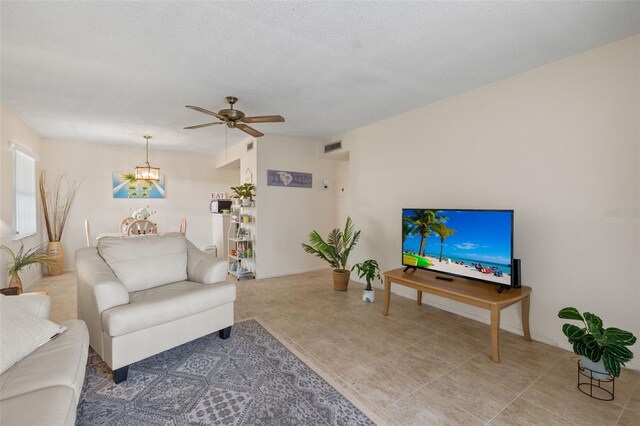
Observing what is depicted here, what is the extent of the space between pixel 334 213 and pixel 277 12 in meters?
4.14

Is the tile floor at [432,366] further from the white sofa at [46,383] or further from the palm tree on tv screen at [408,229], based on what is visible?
the white sofa at [46,383]

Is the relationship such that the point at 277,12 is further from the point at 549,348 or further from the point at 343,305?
the point at 549,348

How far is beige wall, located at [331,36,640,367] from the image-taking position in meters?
2.14

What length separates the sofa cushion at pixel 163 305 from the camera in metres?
1.95

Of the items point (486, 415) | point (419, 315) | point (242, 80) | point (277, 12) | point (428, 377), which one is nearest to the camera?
point (486, 415)

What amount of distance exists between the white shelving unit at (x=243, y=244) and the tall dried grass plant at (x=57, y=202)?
10.1 feet

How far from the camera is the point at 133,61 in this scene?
2.39 m

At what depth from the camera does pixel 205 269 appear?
2.71 meters

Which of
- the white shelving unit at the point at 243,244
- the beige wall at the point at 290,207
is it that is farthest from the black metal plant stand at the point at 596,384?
the white shelving unit at the point at 243,244

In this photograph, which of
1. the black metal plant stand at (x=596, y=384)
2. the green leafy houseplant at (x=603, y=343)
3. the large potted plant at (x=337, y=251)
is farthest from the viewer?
the large potted plant at (x=337, y=251)

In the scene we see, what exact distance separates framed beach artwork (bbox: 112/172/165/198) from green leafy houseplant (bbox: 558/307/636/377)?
6612 millimetres

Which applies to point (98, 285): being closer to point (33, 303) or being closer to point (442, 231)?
point (33, 303)

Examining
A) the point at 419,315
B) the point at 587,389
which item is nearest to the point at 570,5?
the point at 587,389

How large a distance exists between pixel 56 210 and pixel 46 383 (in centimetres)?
545
